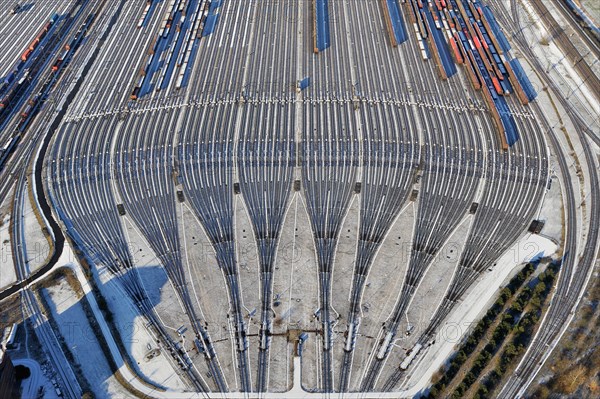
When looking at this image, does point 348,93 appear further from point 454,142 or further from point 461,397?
point 461,397

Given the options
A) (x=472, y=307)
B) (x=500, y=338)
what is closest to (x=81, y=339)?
(x=472, y=307)

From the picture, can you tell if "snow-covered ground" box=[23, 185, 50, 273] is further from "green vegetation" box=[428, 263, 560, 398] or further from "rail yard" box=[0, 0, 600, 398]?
"green vegetation" box=[428, 263, 560, 398]

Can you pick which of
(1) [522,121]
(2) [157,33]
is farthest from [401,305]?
(2) [157,33]

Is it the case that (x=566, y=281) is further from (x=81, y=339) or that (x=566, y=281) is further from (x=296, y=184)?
(x=81, y=339)

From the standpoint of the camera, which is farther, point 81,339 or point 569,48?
point 569,48

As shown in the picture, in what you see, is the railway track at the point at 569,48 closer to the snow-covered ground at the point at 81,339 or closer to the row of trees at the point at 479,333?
the row of trees at the point at 479,333

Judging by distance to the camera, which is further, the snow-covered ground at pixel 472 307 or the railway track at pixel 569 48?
the railway track at pixel 569 48

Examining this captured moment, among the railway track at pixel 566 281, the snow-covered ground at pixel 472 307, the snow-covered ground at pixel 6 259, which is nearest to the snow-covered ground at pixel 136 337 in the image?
the snow-covered ground at pixel 6 259
